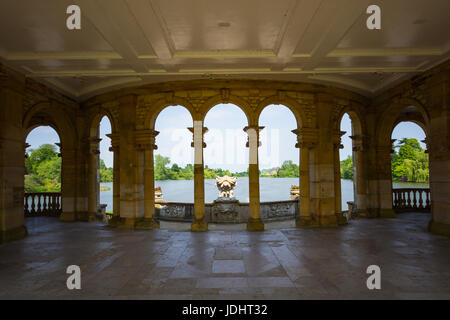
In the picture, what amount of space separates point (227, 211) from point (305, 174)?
3.12 meters

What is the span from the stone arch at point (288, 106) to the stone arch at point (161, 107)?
2057 mm

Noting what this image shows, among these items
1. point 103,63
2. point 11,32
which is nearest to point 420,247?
point 103,63

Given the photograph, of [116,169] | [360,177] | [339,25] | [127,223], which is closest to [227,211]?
[127,223]

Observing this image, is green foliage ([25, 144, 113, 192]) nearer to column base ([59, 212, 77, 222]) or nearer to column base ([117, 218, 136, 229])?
column base ([59, 212, 77, 222])

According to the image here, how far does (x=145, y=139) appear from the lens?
780 centimetres

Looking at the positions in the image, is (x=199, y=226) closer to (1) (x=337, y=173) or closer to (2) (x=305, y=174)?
(2) (x=305, y=174)

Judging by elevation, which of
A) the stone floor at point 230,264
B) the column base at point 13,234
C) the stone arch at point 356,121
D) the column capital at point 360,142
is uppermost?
the stone arch at point 356,121

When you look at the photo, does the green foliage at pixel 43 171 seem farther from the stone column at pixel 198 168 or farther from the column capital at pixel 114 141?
the stone column at pixel 198 168

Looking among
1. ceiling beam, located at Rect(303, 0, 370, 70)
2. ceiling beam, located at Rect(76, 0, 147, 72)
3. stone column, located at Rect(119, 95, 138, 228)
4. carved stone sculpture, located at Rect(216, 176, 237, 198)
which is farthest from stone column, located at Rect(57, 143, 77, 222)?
ceiling beam, located at Rect(303, 0, 370, 70)

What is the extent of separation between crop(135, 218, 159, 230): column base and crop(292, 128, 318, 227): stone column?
451cm

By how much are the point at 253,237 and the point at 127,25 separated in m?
5.46

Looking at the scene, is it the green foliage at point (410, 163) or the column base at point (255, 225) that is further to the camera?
the green foliage at point (410, 163)

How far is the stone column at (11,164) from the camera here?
244 inches

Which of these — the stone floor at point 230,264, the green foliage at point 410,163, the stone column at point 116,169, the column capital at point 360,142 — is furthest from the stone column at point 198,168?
the green foliage at point 410,163
